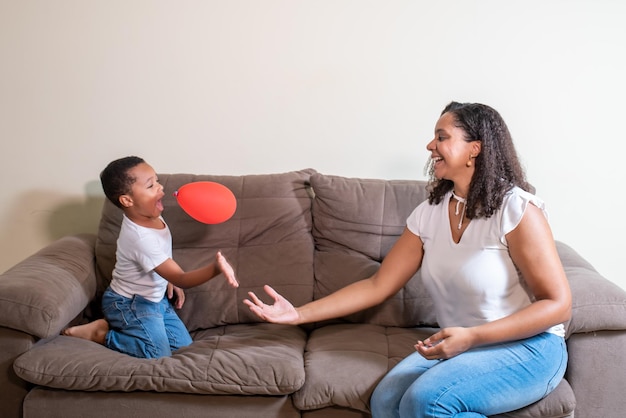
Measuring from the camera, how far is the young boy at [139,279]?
212 centimetres

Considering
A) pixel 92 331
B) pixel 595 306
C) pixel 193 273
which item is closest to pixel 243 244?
pixel 193 273

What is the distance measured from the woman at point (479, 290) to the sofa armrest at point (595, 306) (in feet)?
0.28

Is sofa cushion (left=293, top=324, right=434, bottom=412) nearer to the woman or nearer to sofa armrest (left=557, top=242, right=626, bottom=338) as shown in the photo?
the woman

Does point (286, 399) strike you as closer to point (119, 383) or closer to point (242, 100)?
point (119, 383)

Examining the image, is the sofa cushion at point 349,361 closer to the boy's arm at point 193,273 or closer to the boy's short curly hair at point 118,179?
the boy's arm at point 193,273

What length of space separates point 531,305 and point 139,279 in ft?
4.22

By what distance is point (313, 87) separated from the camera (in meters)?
2.64

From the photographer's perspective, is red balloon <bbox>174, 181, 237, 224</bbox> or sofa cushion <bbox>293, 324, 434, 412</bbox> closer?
sofa cushion <bbox>293, 324, 434, 412</bbox>

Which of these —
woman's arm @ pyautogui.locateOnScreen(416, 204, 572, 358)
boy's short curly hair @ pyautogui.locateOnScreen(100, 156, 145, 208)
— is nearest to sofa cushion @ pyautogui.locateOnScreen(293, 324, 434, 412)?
woman's arm @ pyautogui.locateOnScreen(416, 204, 572, 358)

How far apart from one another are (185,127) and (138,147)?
0.73ft

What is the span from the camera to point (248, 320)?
2365mm

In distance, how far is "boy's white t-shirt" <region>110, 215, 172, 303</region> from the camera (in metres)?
2.13

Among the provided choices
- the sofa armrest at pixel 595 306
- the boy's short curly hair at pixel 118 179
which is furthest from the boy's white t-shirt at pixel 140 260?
the sofa armrest at pixel 595 306

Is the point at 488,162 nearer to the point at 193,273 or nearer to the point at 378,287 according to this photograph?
the point at 378,287
